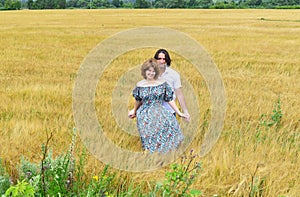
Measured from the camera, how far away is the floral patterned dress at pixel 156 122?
349cm

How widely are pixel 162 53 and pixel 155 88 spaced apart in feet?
1.72

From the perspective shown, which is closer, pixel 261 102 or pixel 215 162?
pixel 215 162

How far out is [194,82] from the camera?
6.84 metres

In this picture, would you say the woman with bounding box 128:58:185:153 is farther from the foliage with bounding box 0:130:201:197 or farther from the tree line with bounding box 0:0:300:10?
the tree line with bounding box 0:0:300:10

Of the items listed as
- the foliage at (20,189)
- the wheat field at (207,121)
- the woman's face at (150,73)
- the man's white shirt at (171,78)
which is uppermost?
the woman's face at (150,73)

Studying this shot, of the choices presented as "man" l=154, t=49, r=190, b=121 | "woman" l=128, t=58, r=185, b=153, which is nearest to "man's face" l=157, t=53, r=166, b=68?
"man" l=154, t=49, r=190, b=121

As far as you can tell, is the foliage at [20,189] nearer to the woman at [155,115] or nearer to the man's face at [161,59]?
the woman at [155,115]

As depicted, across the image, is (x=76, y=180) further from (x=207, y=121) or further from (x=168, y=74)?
(x=207, y=121)

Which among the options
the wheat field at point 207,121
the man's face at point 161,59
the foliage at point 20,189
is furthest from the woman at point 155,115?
the foliage at point 20,189

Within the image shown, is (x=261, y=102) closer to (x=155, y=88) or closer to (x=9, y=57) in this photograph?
(x=155, y=88)

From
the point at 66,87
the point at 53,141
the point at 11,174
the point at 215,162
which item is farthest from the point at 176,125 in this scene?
the point at 66,87

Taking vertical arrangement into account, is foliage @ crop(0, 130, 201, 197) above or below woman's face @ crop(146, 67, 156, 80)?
below

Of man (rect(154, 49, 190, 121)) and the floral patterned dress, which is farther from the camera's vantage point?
man (rect(154, 49, 190, 121))

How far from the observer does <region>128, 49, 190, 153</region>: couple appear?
350 centimetres
